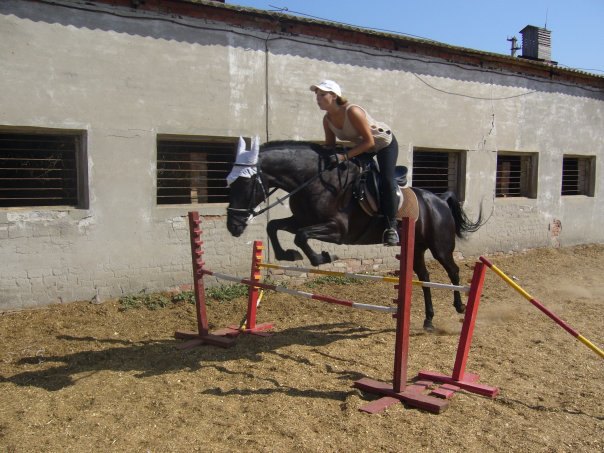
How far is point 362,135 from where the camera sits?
4789 millimetres

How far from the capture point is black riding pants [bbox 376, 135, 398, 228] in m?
5.12

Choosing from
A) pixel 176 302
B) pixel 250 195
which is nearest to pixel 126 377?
pixel 250 195

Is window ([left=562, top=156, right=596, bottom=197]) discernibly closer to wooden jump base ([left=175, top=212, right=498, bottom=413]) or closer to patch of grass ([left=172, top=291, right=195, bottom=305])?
patch of grass ([left=172, top=291, right=195, bottom=305])

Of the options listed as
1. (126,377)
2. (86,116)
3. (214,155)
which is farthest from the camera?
(214,155)

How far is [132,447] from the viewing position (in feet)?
11.4

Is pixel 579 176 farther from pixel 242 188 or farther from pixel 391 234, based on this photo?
pixel 242 188

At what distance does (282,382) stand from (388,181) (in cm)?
213

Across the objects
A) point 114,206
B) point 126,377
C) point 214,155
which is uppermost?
point 214,155

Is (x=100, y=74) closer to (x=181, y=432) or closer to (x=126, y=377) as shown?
(x=126, y=377)

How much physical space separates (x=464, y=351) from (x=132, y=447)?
2741mm

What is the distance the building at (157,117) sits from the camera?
677 cm

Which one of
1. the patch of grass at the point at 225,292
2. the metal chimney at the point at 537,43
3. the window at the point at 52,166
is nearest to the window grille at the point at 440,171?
the patch of grass at the point at 225,292

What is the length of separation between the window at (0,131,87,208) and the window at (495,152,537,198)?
9.02m

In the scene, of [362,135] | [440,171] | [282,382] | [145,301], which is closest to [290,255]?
[282,382]
